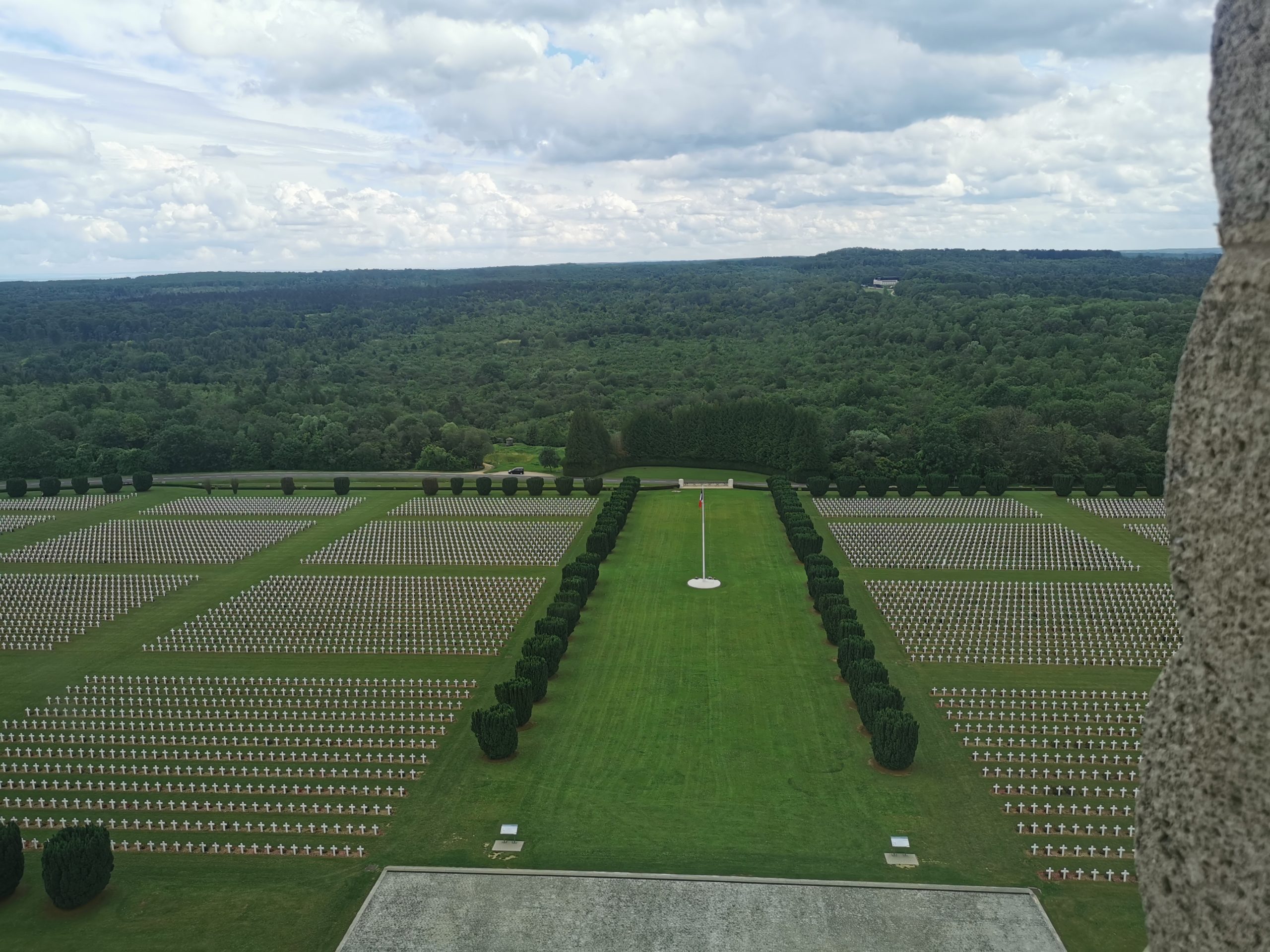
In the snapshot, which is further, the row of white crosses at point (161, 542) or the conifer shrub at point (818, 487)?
the conifer shrub at point (818, 487)

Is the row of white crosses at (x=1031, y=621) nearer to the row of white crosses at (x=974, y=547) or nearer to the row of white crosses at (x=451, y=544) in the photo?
the row of white crosses at (x=974, y=547)

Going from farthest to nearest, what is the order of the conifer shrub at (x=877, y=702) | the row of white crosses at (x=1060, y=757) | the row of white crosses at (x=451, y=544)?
the row of white crosses at (x=451, y=544) → the conifer shrub at (x=877, y=702) → the row of white crosses at (x=1060, y=757)

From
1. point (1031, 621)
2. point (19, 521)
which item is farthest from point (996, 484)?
point (19, 521)

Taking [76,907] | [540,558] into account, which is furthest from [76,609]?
[76,907]

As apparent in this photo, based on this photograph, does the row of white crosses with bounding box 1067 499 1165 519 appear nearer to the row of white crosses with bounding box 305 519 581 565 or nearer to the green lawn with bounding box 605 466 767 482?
the green lawn with bounding box 605 466 767 482

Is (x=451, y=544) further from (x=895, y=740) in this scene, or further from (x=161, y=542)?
(x=895, y=740)

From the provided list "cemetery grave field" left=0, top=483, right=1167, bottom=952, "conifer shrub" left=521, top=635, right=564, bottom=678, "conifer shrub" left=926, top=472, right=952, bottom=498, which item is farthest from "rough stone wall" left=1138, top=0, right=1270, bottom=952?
"conifer shrub" left=926, top=472, right=952, bottom=498

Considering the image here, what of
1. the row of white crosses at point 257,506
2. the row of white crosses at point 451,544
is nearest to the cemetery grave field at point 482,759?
the row of white crosses at point 451,544
